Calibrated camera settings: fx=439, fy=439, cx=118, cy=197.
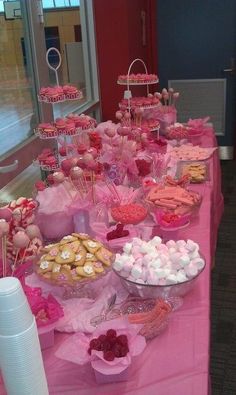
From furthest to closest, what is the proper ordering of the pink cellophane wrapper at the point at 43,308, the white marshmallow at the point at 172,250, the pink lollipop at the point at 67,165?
the pink lollipop at the point at 67,165 → the white marshmallow at the point at 172,250 → the pink cellophane wrapper at the point at 43,308

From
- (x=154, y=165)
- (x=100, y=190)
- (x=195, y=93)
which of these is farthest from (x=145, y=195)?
(x=195, y=93)

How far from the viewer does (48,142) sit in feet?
7.98

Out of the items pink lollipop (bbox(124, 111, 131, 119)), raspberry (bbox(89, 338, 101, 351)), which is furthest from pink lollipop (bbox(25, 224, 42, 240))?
pink lollipop (bbox(124, 111, 131, 119))

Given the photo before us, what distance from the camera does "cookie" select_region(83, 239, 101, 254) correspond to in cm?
111

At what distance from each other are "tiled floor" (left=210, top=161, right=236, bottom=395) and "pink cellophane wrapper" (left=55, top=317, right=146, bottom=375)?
944 mm

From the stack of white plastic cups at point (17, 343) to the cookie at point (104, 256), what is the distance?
1.57ft

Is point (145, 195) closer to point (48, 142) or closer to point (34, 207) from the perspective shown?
point (34, 207)

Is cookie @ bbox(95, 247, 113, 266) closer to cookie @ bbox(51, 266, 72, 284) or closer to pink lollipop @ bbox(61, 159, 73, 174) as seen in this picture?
cookie @ bbox(51, 266, 72, 284)

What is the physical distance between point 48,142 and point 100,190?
3.09 feet

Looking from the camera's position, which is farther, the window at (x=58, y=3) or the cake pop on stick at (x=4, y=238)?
the window at (x=58, y=3)

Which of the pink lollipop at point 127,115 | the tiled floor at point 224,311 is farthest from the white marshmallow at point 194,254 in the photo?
the pink lollipop at point 127,115

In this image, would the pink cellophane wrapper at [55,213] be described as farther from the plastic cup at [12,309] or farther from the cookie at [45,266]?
the plastic cup at [12,309]

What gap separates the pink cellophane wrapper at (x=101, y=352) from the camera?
833mm

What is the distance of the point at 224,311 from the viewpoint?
2.16 m
